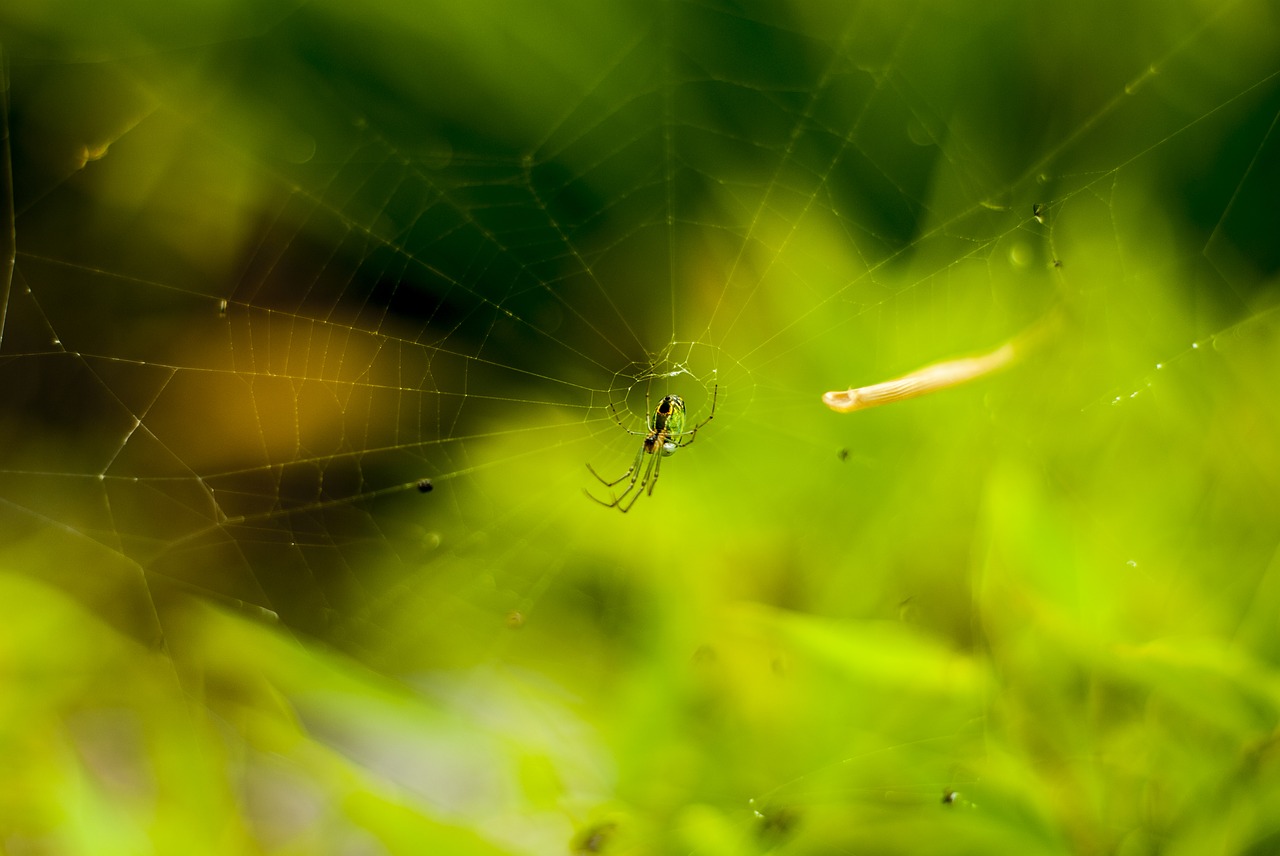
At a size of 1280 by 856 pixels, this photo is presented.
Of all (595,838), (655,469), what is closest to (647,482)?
(655,469)

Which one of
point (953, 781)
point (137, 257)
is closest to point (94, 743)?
point (137, 257)

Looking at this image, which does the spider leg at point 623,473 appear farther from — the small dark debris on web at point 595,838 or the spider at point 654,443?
the small dark debris on web at point 595,838

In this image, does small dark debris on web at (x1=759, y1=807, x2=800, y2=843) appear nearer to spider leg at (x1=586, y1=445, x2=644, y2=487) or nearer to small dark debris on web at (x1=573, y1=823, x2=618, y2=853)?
small dark debris on web at (x1=573, y1=823, x2=618, y2=853)

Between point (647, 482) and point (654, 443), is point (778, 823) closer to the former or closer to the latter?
point (647, 482)

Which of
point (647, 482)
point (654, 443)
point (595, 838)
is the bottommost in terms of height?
point (595, 838)

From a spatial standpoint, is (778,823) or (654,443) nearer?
(778,823)

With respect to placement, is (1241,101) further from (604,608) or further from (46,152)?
(46,152)
